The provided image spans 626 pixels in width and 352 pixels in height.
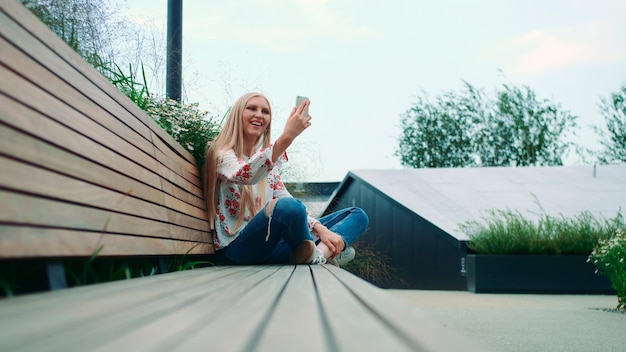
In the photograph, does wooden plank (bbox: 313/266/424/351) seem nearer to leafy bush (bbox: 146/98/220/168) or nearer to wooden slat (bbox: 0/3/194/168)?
wooden slat (bbox: 0/3/194/168)

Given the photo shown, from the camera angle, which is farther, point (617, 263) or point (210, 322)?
point (617, 263)

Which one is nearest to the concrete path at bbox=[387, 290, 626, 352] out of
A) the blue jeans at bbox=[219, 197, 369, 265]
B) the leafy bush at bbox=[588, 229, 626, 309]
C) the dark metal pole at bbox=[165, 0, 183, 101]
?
the leafy bush at bbox=[588, 229, 626, 309]

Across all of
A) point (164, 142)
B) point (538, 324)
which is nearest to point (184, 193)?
point (164, 142)

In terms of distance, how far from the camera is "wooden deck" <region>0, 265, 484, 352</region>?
682mm

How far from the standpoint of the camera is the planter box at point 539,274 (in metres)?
7.20

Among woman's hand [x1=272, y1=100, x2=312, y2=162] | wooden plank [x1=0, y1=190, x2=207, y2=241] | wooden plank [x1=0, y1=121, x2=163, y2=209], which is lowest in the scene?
wooden plank [x1=0, y1=190, x2=207, y2=241]

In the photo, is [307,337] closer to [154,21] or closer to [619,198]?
[154,21]

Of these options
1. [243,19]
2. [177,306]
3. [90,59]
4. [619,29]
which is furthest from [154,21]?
[619,29]

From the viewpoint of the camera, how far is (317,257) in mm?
2871

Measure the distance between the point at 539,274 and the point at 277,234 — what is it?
5221 mm

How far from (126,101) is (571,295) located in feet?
20.1

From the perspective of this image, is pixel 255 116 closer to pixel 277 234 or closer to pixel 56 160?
pixel 277 234

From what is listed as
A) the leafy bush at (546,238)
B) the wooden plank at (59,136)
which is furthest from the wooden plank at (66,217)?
the leafy bush at (546,238)

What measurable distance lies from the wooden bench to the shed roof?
7137 mm
